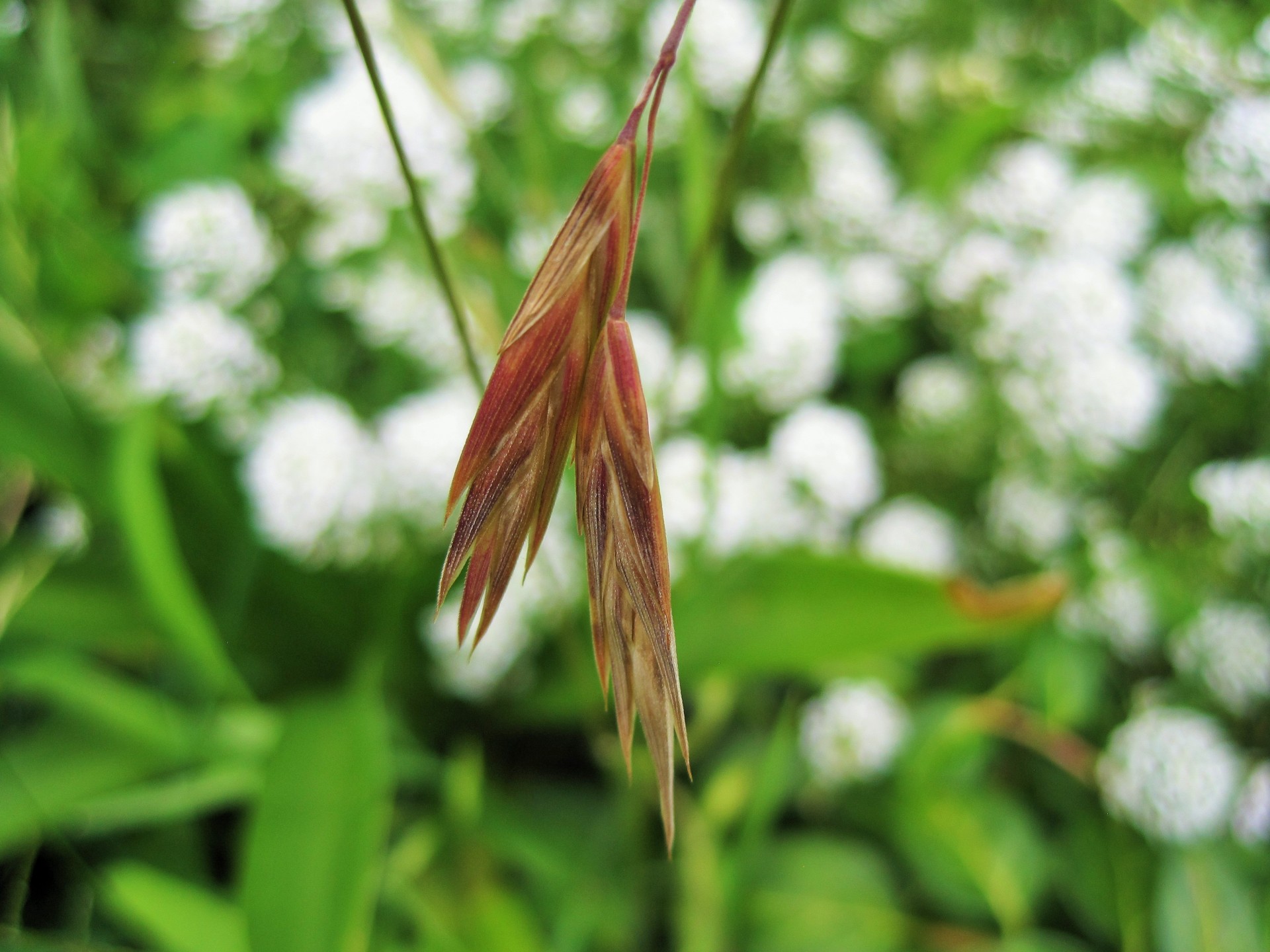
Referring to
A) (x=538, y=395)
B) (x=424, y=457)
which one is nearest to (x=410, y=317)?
(x=424, y=457)

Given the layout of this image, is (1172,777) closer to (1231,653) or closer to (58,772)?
(1231,653)

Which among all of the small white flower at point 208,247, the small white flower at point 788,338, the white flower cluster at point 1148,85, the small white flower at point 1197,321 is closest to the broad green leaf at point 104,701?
the small white flower at point 208,247

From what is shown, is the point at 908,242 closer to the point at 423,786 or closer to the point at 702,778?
the point at 702,778

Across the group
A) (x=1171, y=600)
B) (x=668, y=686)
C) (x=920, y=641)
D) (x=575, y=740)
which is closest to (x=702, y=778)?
(x=575, y=740)

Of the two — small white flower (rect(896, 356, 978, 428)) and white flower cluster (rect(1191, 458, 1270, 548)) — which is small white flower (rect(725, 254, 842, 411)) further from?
white flower cluster (rect(1191, 458, 1270, 548))

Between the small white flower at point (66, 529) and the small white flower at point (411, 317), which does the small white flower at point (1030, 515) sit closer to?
the small white flower at point (411, 317)
